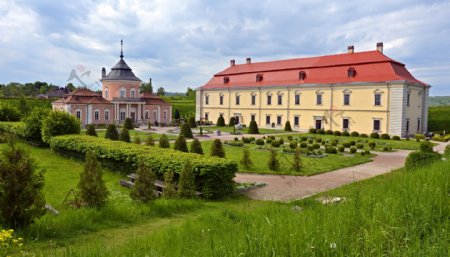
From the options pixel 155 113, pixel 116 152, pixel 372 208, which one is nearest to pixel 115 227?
pixel 372 208

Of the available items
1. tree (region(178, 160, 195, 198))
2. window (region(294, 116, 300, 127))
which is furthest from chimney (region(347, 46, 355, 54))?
tree (region(178, 160, 195, 198))

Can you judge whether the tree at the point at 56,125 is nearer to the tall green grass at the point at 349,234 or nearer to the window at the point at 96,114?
the tall green grass at the point at 349,234

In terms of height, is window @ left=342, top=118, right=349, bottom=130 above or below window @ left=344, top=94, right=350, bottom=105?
below

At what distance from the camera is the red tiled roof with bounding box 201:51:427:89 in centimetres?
3453

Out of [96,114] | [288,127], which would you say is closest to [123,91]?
[96,114]

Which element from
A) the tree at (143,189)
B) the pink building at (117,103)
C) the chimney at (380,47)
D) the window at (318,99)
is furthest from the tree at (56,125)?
the chimney at (380,47)

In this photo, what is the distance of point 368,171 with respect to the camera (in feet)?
52.4

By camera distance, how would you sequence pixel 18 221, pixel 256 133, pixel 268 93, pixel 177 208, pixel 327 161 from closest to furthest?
pixel 18 221 → pixel 177 208 → pixel 327 161 → pixel 256 133 → pixel 268 93

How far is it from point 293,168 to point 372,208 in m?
11.7

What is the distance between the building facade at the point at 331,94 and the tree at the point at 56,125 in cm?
2746

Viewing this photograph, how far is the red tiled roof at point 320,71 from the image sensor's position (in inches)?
1359

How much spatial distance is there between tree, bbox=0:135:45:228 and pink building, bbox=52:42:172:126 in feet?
116

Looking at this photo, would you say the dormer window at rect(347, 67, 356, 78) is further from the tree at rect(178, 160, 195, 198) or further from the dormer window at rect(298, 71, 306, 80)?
the tree at rect(178, 160, 195, 198)

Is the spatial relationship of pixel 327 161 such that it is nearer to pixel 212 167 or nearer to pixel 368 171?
pixel 368 171
